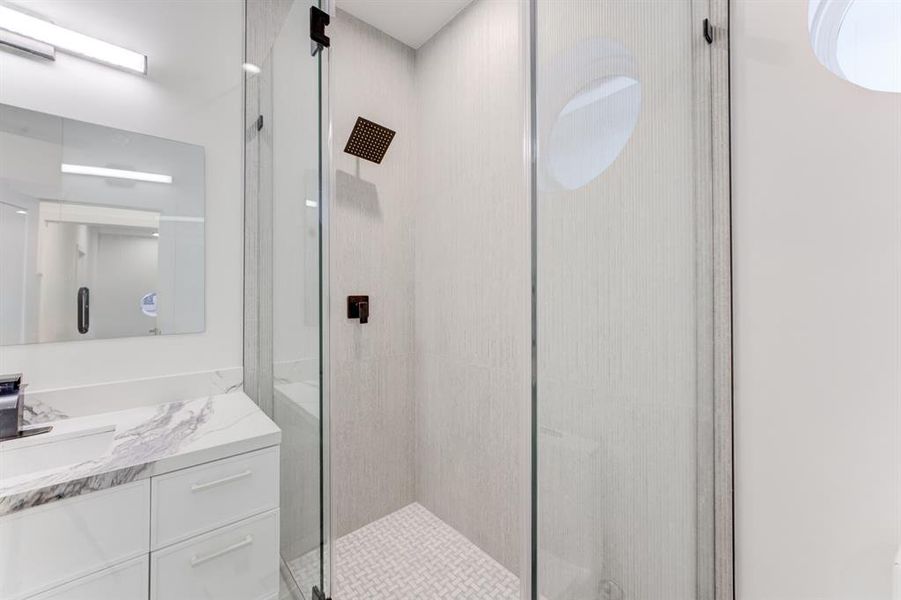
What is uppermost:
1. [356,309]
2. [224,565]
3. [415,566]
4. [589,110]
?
A: [589,110]

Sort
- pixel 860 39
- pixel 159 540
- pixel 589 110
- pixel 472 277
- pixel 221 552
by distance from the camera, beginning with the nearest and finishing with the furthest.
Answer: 1. pixel 860 39
2. pixel 589 110
3. pixel 159 540
4. pixel 221 552
5. pixel 472 277

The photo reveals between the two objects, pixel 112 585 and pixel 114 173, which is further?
pixel 114 173

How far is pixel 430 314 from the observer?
211cm

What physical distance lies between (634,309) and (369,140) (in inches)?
60.9

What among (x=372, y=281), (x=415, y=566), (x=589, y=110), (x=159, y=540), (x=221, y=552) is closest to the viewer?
(x=589, y=110)

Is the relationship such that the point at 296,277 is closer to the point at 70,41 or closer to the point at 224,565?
the point at 224,565

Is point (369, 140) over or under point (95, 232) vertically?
over

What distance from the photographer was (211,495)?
1083 millimetres

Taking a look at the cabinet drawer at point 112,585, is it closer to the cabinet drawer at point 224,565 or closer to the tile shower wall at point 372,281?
the cabinet drawer at point 224,565

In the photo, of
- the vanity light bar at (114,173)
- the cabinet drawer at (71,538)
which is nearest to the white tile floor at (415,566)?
the cabinet drawer at (71,538)

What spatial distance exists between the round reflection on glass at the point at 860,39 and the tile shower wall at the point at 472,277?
3.05 ft

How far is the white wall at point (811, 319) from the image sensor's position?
2.29ft

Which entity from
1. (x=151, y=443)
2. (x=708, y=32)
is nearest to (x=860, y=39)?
(x=708, y=32)

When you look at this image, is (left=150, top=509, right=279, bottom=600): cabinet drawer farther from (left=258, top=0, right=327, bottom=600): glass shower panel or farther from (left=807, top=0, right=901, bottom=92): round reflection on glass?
(left=807, top=0, right=901, bottom=92): round reflection on glass
